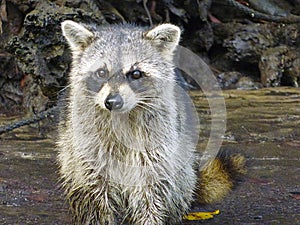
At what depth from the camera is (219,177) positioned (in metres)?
4.09

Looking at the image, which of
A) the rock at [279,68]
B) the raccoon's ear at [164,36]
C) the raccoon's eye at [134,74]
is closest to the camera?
the raccoon's eye at [134,74]

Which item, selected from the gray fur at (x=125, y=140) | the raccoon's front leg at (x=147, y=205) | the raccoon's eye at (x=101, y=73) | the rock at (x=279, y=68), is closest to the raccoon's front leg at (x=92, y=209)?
the gray fur at (x=125, y=140)

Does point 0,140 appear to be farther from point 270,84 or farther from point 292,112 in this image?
point 270,84

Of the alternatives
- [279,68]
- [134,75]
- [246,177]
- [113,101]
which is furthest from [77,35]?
[279,68]

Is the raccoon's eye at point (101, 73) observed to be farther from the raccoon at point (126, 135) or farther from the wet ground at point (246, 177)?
the wet ground at point (246, 177)

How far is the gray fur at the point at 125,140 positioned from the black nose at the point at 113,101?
4.5 inches

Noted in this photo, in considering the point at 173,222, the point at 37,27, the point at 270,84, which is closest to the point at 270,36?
the point at 270,84

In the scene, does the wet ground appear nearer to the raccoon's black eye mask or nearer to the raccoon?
the raccoon

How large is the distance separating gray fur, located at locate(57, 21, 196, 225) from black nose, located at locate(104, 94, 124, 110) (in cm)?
11

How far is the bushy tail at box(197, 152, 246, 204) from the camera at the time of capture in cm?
408

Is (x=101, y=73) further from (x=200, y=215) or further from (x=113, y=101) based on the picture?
(x=200, y=215)

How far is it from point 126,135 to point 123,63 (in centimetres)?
36

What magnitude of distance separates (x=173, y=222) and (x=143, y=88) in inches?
29.4

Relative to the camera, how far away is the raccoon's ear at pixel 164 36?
12.5 ft
